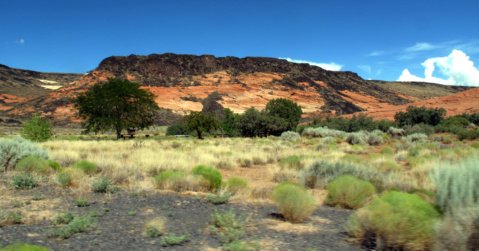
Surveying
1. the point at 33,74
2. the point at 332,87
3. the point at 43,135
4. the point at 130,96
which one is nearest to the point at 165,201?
the point at 43,135

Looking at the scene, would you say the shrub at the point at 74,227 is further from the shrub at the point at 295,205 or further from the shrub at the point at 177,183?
the shrub at the point at 177,183

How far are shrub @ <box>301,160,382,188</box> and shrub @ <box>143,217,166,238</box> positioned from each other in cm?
637

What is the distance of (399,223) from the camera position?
242 inches

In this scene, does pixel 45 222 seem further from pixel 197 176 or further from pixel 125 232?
pixel 197 176

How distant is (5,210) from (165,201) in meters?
3.23

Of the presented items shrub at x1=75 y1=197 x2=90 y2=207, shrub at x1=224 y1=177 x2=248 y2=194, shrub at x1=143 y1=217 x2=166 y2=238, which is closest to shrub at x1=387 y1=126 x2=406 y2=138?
shrub at x1=224 y1=177 x2=248 y2=194

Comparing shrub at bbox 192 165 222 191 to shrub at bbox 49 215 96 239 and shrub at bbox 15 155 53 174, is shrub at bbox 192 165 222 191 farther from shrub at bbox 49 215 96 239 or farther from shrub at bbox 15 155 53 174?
shrub at bbox 15 155 53 174

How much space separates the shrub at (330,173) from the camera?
12.7m

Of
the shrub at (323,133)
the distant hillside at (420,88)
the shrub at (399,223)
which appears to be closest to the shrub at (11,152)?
the shrub at (399,223)

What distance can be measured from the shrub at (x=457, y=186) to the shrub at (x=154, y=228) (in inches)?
175

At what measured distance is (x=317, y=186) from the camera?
12672mm

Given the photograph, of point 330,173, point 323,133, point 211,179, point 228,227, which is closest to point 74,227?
point 228,227

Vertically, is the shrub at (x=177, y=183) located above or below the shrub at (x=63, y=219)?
above

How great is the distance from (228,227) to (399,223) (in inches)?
108
